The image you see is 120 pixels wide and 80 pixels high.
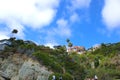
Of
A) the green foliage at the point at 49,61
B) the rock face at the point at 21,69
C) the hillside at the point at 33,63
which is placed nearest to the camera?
the rock face at the point at 21,69

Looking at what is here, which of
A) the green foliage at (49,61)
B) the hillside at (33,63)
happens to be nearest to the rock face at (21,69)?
the hillside at (33,63)

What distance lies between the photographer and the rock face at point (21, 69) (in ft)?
154

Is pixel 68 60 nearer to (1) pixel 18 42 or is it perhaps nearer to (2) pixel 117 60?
(1) pixel 18 42

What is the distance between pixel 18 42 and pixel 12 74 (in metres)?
8.17

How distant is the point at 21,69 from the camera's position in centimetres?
4894

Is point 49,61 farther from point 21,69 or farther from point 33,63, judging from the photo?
point 21,69

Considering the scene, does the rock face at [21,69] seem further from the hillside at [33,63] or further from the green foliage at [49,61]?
the green foliage at [49,61]

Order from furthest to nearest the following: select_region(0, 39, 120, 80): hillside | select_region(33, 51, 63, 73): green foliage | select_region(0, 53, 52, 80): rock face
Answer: select_region(33, 51, 63, 73): green foliage
select_region(0, 39, 120, 80): hillside
select_region(0, 53, 52, 80): rock face

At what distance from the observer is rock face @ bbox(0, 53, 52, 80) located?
4684cm

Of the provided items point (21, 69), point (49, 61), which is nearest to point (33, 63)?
point (21, 69)

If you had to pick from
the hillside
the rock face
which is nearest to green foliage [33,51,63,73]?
→ the hillside

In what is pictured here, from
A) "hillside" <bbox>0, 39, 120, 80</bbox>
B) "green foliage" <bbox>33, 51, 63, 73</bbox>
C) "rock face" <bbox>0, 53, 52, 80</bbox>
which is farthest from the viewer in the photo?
"green foliage" <bbox>33, 51, 63, 73</bbox>

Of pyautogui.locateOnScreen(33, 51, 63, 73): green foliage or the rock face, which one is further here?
pyautogui.locateOnScreen(33, 51, 63, 73): green foliage

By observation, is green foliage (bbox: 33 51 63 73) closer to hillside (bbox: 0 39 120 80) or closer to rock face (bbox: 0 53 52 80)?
hillside (bbox: 0 39 120 80)
